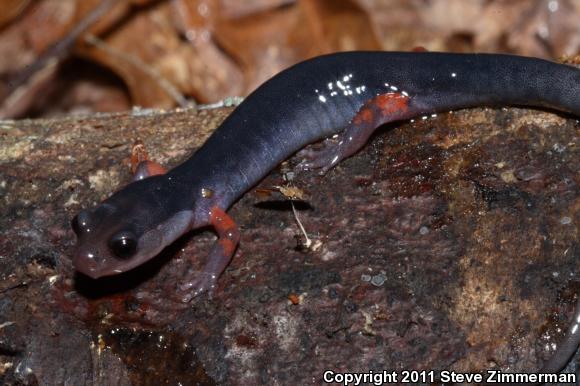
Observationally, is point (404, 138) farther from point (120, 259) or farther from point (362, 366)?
point (120, 259)

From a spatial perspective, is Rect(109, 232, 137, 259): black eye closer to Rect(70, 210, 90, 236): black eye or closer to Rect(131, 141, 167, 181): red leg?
Rect(70, 210, 90, 236): black eye

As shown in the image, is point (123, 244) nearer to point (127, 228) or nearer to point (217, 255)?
point (127, 228)

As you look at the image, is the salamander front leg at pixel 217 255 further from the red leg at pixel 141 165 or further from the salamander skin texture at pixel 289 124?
the red leg at pixel 141 165

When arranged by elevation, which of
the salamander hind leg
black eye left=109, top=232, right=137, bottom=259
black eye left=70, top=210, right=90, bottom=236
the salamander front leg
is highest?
the salamander hind leg

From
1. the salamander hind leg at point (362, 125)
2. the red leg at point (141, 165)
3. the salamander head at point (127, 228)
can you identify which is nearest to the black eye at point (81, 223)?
the salamander head at point (127, 228)

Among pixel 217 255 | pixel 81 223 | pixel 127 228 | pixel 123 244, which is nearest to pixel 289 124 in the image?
pixel 217 255

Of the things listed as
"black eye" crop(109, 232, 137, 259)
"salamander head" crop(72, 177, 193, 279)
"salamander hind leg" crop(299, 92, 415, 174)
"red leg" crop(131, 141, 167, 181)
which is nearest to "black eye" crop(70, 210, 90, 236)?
"salamander head" crop(72, 177, 193, 279)

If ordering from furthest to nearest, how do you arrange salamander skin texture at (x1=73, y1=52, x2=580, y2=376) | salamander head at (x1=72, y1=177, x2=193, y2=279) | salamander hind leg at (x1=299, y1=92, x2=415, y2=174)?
salamander hind leg at (x1=299, y1=92, x2=415, y2=174)
salamander skin texture at (x1=73, y1=52, x2=580, y2=376)
salamander head at (x1=72, y1=177, x2=193, y2=279)

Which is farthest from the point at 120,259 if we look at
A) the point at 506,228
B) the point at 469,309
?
the point at 506,228
